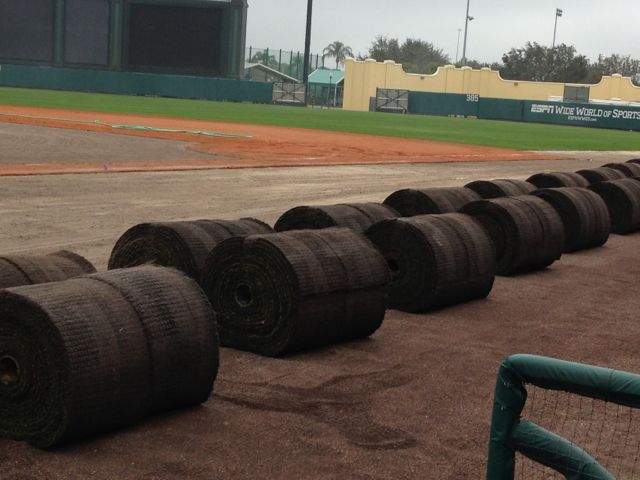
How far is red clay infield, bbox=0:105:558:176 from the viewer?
23.9 meters

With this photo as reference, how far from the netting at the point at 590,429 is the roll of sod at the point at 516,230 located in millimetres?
5117

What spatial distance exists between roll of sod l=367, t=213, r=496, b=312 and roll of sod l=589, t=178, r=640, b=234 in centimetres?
756

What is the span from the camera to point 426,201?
13164 millimetres

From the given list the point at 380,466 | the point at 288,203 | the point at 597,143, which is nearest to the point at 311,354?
the point at 380,466

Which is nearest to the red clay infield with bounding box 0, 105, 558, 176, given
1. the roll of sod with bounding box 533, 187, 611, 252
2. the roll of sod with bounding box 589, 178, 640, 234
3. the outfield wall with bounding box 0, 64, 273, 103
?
the roll of sod with bounding box 589, 178, 640, 234

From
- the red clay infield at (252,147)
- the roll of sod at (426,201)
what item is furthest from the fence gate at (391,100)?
the roll of sod at (426,201)

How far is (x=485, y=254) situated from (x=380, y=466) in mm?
5145

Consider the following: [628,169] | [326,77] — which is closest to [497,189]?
[628,169]

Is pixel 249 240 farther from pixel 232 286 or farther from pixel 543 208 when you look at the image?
pixel 543 208

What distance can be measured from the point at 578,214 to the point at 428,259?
542cm

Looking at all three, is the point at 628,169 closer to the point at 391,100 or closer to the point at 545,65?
the point at 391,100

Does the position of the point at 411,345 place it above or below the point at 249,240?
below

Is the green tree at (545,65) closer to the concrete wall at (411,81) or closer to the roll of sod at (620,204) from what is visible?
the concrete wall at (411,81)

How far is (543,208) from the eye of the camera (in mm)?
13195
